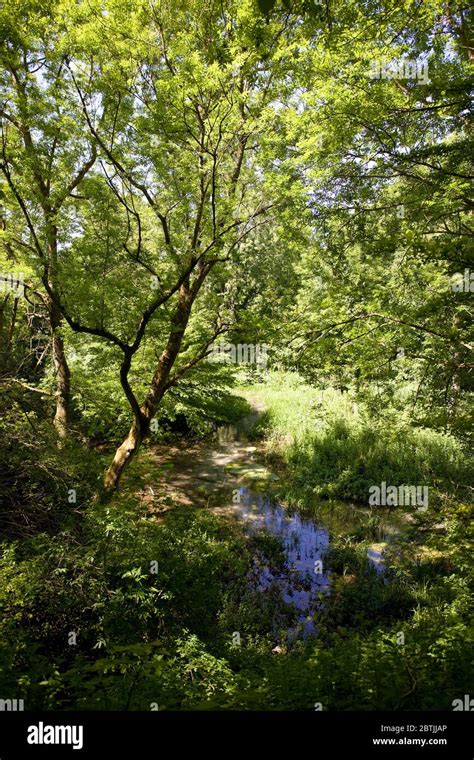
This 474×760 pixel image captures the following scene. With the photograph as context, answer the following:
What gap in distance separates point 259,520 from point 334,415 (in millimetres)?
5018

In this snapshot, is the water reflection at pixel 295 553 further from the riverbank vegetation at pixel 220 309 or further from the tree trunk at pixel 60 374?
the tree trunk at pixel 60 374

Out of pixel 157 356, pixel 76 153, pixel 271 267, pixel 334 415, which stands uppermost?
pixel 271 267

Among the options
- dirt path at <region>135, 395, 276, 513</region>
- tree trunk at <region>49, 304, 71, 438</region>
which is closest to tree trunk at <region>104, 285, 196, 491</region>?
dirt path at <region>135, 395, 276, 513</region>

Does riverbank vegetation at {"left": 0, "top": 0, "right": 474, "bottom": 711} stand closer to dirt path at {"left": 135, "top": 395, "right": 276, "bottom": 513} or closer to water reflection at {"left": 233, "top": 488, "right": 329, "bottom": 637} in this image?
water reflection at {"left": 233, "top": 488, "right": 329, "bottom": 637}

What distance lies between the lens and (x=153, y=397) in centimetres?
763

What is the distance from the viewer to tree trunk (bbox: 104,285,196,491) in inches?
295

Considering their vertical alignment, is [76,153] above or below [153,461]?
above

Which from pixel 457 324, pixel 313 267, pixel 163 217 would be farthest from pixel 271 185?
pixel 457 324

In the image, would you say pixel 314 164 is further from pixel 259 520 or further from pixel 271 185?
pixel 259 520

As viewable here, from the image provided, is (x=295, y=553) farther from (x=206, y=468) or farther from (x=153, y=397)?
(x=206, y=468)

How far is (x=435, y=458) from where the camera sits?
10375 millimetres

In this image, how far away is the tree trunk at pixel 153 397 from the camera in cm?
748

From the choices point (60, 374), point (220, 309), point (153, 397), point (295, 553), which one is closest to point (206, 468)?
point (295, 553)

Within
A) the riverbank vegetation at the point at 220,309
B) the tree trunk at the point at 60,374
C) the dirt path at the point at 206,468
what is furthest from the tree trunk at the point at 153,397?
the tree trunk at the point at 60,374
